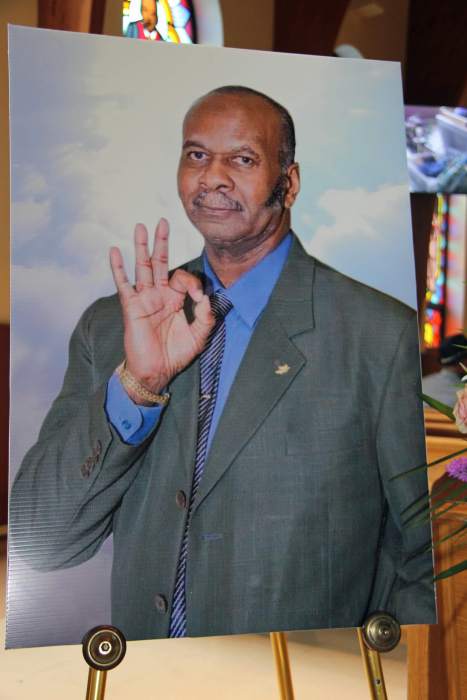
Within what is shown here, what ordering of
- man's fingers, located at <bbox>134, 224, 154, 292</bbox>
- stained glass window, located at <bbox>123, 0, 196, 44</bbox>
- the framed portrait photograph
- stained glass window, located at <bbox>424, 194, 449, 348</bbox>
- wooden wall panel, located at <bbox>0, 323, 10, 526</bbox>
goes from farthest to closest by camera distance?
stained glass window, located at <bbox>424, 194, 449, 348</bbox>, stained glass window, located at <bbox>123, 0, 196, 44</bbox>, wooden wall panel, located at <bbox>0, 323, 10, 526</bbox>, man's fingers, located at <bbox>134, 224, 154, 292</bbox>, the framed portrait photograph

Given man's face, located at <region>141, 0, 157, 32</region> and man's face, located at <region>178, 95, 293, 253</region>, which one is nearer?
man's face, located at <region>178, 95, 293, 253</region>

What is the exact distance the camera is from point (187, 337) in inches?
87.2

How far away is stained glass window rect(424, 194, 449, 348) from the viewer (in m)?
12.4

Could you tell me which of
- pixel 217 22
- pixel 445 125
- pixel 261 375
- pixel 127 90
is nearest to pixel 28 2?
pixel 217 22

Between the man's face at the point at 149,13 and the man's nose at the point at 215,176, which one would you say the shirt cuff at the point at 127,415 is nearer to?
the man's nose at the point at 215,176

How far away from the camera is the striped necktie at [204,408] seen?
2.11 metres

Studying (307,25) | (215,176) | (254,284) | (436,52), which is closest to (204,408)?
(254,284)

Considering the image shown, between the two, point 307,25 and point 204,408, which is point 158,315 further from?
point 307,25

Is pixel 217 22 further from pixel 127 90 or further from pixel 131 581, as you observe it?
pixel 131 581

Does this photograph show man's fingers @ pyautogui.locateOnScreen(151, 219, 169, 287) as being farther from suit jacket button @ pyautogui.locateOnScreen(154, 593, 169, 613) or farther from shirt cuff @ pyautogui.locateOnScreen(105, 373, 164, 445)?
suit jacket button @ pyautogui.locateOnScreen(154, 593, 169, 613)

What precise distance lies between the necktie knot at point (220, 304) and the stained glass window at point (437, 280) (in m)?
10.2

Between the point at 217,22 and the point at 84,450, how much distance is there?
20.7 ft

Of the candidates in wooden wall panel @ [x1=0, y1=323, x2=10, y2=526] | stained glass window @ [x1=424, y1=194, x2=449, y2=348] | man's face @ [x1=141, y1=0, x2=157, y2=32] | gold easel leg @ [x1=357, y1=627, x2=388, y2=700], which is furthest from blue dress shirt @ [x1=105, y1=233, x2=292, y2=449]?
Result: stained glass window @ [x1=424, y1=194, x2=449, y2=348]

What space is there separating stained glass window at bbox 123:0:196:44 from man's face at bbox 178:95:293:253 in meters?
4.49
